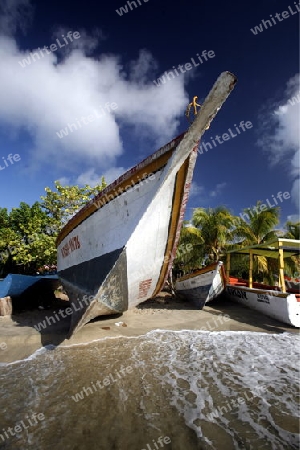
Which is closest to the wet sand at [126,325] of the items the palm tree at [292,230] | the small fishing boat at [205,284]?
the small fishing boat at [205,284]

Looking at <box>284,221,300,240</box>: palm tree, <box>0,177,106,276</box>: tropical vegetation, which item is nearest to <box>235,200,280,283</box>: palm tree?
<box>284,221,300,240</box>: palm tree

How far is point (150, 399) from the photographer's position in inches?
118

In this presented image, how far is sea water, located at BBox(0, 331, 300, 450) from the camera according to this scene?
2301 millimetres

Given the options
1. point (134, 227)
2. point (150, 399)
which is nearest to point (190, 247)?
point (134, 227)

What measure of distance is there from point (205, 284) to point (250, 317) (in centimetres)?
217

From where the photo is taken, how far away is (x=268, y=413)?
9.09 ft

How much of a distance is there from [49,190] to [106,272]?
39.9 ft

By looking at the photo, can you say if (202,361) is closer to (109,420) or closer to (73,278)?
(109,420)

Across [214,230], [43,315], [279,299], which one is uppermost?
[214,230]

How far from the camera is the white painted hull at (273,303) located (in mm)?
7320

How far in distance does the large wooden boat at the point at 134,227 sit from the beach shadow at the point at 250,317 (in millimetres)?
4186

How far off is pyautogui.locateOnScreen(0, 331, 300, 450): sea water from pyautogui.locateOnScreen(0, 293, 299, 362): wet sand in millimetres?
575

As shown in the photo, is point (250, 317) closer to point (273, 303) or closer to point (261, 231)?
point (273, 303)

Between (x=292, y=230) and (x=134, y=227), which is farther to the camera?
(x=292, y=230)
